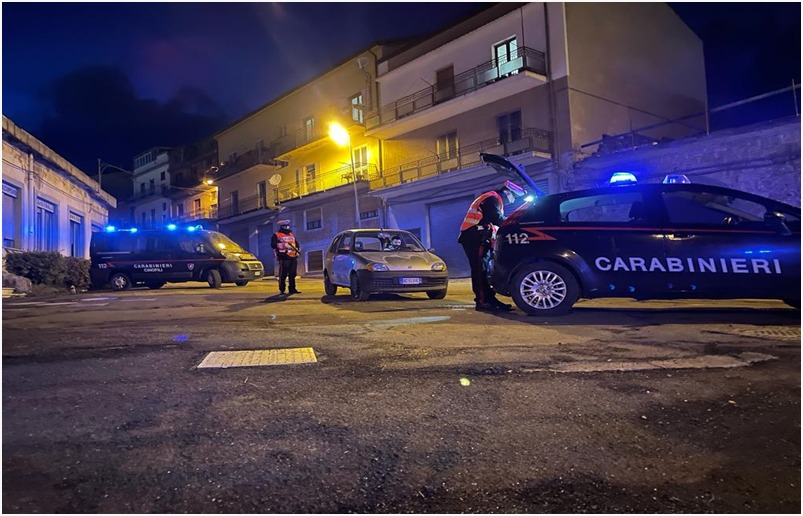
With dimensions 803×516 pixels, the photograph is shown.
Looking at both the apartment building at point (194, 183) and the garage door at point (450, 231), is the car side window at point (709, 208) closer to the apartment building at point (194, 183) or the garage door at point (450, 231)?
the garage door at point (450, 231)

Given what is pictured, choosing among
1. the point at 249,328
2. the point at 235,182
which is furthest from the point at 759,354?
the point at 235,182

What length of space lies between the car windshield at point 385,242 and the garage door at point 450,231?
35.0 feet

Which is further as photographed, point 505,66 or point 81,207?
point 81,207

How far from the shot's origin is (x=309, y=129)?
1175 inches

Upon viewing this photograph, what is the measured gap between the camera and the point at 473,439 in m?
2.43

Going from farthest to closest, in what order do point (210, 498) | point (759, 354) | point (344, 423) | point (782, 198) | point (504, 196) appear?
point (782, 198) → point (504, 196) → point (759, 354) → point (344, 423) → point (210, 498)

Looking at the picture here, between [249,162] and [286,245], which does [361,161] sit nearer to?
[249,162]

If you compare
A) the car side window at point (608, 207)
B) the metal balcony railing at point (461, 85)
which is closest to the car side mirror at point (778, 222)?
the car side window at point (608, 207)

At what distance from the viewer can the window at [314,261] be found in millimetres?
29312

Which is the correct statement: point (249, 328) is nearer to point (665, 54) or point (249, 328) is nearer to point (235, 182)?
point (665, 54)

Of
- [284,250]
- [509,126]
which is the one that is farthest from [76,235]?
[509,126]

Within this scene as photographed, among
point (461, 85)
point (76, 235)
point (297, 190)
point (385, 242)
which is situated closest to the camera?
point (385, 242)

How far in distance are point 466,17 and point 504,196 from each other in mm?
15579

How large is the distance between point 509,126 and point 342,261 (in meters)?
11.9
